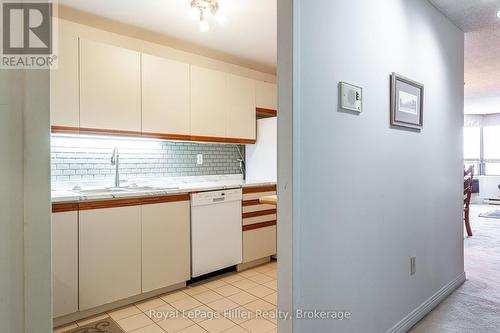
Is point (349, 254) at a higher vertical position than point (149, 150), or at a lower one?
lower

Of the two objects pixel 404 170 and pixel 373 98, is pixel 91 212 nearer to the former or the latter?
pixel 373 98

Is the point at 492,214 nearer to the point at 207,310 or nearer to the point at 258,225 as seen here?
the point at 258,225

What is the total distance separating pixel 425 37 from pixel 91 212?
2.81m

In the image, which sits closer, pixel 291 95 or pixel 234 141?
pixel 291 95

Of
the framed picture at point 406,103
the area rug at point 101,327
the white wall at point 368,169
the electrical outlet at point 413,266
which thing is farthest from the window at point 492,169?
the area rug at point 101,327

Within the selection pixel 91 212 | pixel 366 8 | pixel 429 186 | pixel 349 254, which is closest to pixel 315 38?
pixel 366 8

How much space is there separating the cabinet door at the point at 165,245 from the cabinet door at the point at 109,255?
0.22ft

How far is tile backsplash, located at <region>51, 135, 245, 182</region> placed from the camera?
8.87 feet

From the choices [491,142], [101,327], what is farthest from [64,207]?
[491,142]

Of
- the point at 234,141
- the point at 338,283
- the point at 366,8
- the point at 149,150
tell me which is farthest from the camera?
the point at 234,141

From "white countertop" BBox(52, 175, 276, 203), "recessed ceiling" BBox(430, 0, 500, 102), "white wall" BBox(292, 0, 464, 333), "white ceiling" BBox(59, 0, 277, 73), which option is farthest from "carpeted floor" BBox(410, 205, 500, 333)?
"white ceiling" BBox(59, 0, 277, 73)

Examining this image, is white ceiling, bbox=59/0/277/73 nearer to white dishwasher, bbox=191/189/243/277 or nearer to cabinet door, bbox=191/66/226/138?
cabinet door, bbox=191/66/226/138

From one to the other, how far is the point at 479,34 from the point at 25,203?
12.6 ft

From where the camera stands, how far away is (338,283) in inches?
62.9
